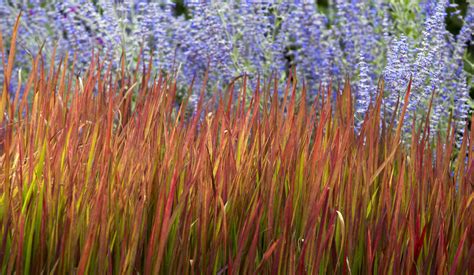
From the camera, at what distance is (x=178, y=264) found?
1.77 m

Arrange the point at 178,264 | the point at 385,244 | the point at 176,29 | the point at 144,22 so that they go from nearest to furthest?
the point at 178,264
the point at 385,244
the point at 144,22
the point at 176,29

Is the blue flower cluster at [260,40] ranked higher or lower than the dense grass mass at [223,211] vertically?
lower

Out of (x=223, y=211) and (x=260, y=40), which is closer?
(x=223, y=211)

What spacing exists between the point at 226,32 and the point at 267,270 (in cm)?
255

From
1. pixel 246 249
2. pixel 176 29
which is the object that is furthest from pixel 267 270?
pixel 176 29

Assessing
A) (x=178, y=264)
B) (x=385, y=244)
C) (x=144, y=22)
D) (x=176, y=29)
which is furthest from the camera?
(x=176, y=29)

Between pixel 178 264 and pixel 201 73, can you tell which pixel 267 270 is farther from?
pixel 201 73

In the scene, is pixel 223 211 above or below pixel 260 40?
above

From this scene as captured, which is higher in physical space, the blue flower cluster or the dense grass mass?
the dense grass mass

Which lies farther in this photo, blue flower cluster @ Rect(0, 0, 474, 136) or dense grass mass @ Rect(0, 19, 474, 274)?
blue flower cluster @ Rect(0, 0, 474, 136)

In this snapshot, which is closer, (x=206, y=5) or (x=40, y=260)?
(x=40, y=260)

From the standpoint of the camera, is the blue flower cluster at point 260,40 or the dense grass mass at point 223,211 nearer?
the dense grass mass at point 223,211

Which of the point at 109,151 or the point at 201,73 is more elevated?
the point at 109,151

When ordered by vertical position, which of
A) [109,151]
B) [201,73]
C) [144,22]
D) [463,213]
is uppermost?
[109,151]
